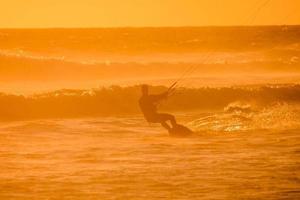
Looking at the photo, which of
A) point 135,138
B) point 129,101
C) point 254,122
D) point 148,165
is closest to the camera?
point 148,165

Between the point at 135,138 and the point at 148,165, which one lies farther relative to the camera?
the point at 135,138

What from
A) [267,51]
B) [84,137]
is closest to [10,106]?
[84,137]

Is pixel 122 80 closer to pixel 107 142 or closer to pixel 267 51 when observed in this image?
pixel 267 51

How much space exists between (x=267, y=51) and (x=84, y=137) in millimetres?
39695

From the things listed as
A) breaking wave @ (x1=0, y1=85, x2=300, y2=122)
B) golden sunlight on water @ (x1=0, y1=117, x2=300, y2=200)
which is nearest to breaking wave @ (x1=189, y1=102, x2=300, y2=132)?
golden sunlight on water @ (x1=0, y1=117, x2=300, y2=200)

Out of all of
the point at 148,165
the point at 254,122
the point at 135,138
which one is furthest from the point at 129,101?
the point at 148,165

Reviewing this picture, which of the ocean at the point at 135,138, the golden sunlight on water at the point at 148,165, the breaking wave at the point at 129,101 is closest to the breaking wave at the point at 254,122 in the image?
the ocean at the point at 135,138

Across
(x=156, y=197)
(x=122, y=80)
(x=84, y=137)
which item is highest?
(x=122, y=80)

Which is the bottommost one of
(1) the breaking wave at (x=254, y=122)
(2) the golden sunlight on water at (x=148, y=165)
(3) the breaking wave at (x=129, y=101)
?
(2) the golden sunlight on water at (x=148, y=165)

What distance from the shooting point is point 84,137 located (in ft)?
60.5

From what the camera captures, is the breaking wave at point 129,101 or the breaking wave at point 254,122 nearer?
the breaking wave at point 254,122

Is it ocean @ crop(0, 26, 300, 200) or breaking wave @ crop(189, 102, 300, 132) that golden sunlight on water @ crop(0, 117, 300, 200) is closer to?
ocean @ crop(0, 26, 300, 200)

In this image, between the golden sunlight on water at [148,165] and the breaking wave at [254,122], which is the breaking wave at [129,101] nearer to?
the breaking wave at [254,122]

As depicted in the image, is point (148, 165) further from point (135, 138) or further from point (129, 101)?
point (129, 101)
